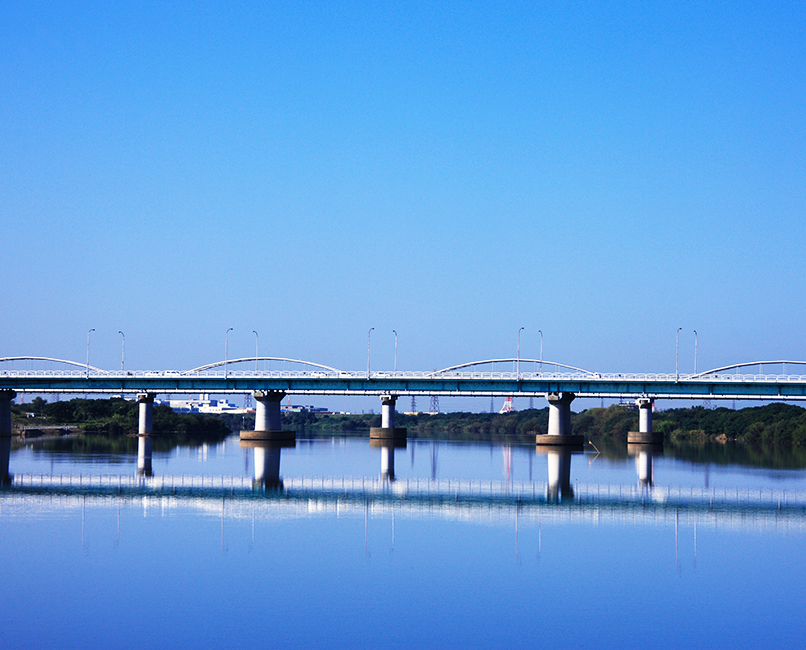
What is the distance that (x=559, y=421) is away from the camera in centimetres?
10162

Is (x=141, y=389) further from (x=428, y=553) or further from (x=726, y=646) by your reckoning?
(x=726, y=646)

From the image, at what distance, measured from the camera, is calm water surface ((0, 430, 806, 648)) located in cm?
1622

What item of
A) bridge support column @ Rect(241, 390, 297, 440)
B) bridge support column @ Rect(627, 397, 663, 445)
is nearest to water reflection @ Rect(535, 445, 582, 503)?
bridge support column @ Rect(627, 397, 663, 445)

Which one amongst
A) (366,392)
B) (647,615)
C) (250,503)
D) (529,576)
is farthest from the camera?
(366,392)

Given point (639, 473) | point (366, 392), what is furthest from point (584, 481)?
point (366, 392)

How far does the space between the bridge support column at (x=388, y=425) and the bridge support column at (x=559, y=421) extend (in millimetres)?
25340

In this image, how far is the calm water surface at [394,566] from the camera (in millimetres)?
16219

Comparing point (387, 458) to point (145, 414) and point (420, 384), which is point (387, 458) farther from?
point (145, 414)

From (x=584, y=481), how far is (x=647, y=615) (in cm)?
3480

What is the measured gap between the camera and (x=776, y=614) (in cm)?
1841

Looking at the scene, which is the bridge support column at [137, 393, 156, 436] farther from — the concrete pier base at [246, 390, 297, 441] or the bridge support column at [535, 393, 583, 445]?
the bridge support column at [535, 393, 583, 445]

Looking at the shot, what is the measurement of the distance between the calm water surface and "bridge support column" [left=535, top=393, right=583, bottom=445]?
5373cm

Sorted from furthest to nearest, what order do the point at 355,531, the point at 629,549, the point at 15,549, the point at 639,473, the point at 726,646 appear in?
the point at 639,473 → the point at 355,531 → the point at 629,549 → the point at 15,549 → the point at 726,646

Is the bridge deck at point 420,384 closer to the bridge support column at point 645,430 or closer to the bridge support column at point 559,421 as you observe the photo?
the bridge support column at point 559,421
